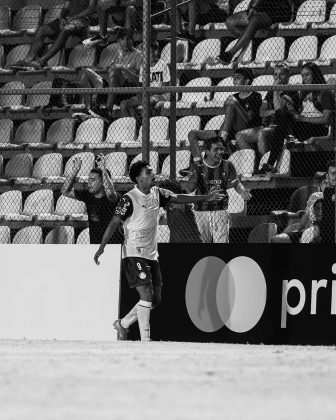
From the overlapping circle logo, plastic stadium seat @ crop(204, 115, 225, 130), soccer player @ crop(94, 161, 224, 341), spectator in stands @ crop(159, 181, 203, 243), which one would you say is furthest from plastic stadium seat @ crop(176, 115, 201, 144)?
soccer player @ crop(94, 161, 224, 341)

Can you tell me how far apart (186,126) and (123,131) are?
91 cm

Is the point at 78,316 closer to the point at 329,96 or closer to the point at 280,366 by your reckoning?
the point at 329,96

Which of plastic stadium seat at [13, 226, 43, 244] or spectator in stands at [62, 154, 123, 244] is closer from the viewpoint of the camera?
spectator in stands at [62, 154, 123, 244]

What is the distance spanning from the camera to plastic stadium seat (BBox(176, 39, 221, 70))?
17500 mm

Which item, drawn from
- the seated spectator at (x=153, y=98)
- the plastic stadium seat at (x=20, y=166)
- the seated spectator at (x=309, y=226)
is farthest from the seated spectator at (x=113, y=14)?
the seated spectator at (x=309, y=226)

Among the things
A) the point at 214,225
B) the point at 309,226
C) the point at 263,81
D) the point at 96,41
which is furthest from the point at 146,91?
the point at 96,41

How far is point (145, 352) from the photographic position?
412 inches

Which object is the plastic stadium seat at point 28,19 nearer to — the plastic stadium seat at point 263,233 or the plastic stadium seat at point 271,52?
the plastic stadium seat at point 271,52

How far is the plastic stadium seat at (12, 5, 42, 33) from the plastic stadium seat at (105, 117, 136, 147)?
3446 millimetres

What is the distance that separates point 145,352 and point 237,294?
329cm

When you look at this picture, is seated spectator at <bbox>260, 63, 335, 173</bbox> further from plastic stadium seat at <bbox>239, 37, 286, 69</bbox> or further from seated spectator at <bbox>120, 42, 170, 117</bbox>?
seated spectator at <bbox>120, 42, 170, 117</bbox>

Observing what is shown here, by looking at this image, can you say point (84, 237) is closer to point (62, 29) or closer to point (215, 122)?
point (215, 122)

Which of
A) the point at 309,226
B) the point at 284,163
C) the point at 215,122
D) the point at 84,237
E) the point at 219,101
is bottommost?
the point at 84,237

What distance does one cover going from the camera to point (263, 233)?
14.6 meters
